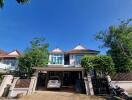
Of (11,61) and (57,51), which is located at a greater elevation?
(57,51)

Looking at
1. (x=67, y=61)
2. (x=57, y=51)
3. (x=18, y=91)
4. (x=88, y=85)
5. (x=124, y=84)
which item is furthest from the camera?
(x=67, y=61)

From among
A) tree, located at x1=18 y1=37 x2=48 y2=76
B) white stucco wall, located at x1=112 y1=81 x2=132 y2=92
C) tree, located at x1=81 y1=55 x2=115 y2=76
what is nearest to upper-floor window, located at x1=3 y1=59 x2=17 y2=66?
tree, located at x1=18 y1=37 x2=48 y2=76

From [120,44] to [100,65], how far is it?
8.99 m

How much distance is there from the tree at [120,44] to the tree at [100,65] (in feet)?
14.7

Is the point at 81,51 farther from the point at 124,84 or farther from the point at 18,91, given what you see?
the point at 18,91

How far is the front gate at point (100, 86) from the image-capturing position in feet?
62.1

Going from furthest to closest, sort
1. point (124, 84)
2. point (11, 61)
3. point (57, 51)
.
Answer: point (11, 61)
point (57, 51)
point (124, 84)

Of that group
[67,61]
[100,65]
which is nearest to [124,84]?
[100,65]

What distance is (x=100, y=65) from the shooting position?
69.6 ft

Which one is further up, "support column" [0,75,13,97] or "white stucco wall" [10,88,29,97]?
"support column" [0,75,13,97]

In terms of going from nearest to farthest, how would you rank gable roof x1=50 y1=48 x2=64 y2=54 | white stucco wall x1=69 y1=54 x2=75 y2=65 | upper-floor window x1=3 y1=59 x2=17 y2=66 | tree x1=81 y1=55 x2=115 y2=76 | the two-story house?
tree x1=81 y1=55 x2=115 y2=76 → the two-story house → white stucco wall x1=69 y1=54 x2=75 y2=65 → gable roof x1=50 y1=48 x2=64 y2=54 → upper-floor window x1=3 y1=59 x2=17 y2=66

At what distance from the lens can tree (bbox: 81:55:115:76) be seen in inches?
824

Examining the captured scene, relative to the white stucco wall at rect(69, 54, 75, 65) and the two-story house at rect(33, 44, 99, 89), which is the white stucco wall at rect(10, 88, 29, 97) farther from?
the white stucco wall at rect(69, 54, 75, 65)

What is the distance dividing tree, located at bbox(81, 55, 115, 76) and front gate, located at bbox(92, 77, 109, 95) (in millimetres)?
1406
